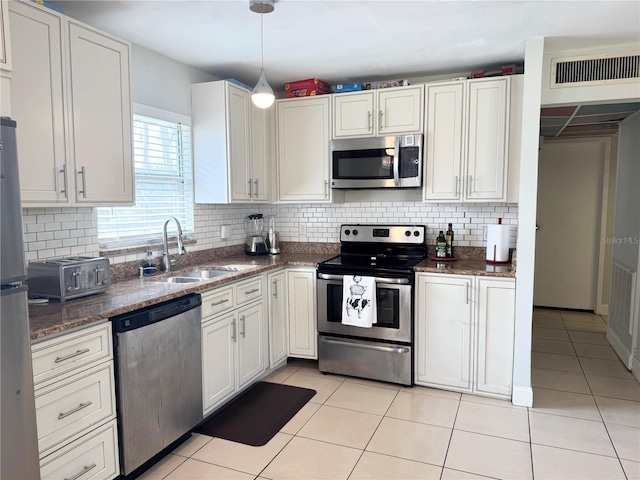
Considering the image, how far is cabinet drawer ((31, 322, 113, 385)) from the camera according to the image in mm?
1731

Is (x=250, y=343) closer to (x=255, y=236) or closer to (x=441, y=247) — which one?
(x=255, y=236)

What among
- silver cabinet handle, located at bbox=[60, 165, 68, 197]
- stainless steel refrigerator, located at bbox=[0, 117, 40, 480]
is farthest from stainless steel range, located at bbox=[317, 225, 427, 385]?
stainless steel refrigerator, located at bbox=[0, 117, 40, 480]

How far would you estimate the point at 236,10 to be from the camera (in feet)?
7.97

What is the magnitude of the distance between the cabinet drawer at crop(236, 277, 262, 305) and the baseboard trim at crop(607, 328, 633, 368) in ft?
10.1

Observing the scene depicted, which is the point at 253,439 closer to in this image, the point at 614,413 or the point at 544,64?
the point at 614,413

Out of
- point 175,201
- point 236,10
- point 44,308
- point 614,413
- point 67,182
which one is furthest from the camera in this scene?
point 175,201

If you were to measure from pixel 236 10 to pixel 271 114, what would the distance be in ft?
5.06

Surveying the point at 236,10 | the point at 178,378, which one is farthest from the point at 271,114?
the point at 178,378

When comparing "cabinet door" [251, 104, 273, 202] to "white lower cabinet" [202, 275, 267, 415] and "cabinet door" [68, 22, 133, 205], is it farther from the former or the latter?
"cabinet door" [68, 22, 133, 205]

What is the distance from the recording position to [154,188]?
318 cm

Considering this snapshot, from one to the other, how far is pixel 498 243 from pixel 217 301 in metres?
2.08

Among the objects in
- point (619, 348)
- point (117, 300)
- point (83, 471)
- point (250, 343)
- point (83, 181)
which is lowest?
point (619, 348)

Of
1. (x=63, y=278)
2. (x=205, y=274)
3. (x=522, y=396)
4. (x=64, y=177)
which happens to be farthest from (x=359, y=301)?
(x=64, y=177)

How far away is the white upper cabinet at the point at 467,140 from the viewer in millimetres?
3281
